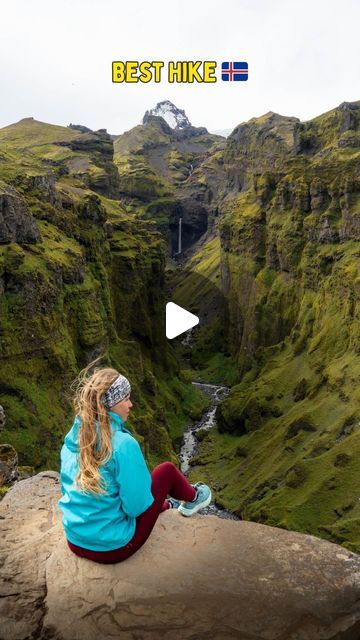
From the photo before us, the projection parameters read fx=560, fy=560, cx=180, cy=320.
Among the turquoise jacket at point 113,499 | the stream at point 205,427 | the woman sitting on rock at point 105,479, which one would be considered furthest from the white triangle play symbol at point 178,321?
the stream at point 205,427

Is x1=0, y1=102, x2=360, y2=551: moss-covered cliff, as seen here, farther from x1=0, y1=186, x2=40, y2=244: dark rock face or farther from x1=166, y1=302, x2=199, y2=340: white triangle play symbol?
x1=166, y1=302, x2=199, y2=340: white triangle play symbol

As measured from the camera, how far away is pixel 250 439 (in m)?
111

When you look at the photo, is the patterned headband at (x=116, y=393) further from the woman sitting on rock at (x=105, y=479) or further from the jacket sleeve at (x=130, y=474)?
the jacket sleeve at (x=130, y=474)

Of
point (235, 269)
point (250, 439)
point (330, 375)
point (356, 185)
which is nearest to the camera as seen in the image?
point (330, 375)

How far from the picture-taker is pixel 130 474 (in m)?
11.1

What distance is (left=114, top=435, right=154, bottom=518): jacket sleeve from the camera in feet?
36.2

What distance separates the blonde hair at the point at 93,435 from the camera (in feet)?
36.3

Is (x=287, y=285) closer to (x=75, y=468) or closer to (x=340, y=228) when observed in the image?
(x=340, y=228)

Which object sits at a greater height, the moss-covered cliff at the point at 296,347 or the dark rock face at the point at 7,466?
the dark rock face at the point at 7,466

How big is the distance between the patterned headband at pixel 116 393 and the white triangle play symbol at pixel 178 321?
14004 mm

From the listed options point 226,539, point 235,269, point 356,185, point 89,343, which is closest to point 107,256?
point 89,343

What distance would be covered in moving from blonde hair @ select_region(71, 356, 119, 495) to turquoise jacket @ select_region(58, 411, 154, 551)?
15 cm

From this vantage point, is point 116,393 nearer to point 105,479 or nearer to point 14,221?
point 105,479

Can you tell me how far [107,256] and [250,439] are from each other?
154 ft
